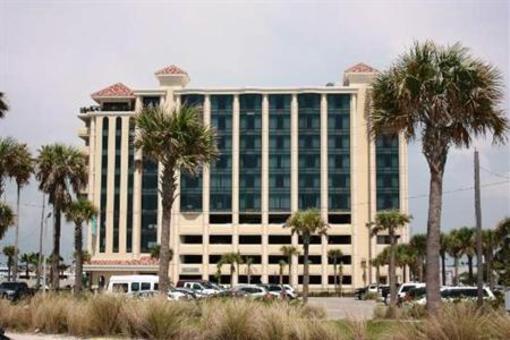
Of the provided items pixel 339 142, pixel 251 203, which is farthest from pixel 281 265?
pixel 339 142

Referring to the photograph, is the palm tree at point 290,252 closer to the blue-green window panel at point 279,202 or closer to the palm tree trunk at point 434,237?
the blue-green window panel at point 279,202

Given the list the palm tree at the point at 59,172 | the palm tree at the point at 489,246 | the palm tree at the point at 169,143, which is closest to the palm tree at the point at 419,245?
the palm tree at the point at 489,246

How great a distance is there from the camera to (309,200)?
343 ft

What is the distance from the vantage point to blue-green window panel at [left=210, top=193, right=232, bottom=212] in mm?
105312

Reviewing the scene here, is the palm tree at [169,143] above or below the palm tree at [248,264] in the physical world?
above

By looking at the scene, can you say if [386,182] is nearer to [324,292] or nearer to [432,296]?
[324,292]

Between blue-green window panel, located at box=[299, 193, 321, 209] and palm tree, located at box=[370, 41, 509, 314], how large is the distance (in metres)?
80.7

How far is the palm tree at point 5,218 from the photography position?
57.7m

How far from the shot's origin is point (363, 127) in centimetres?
10406

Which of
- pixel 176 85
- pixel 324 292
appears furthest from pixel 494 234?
pixel 176 85

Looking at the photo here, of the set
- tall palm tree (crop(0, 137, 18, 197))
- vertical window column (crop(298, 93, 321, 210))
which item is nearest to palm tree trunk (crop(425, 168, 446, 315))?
tall palm tree (crop(0, 137, 18, 197))

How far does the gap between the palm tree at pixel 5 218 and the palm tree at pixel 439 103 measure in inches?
1652

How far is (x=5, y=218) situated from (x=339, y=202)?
56093 millimetres

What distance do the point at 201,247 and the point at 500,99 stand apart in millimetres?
83755
